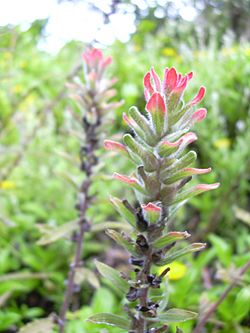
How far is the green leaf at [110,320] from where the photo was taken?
0.79 meters

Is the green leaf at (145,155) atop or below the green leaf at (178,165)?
atop

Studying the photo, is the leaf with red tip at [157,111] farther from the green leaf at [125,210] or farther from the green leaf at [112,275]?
the green leaf at [112,275]

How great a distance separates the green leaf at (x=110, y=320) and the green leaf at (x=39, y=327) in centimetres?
34

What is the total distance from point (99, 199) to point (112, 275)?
459 millimetres

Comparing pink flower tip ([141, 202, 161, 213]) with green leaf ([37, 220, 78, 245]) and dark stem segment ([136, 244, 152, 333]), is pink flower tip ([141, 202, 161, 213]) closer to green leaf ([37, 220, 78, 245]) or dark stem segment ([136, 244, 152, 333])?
dark stem segment ([136, 244, 152, 333])

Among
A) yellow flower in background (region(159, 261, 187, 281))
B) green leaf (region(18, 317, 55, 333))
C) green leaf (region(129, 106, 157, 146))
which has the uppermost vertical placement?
green leaf (region(129, 106, 157, 146))

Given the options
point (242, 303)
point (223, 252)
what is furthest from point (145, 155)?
point (223, 252)

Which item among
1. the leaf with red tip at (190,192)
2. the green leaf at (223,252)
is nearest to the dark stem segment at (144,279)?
the leaf with red tip at (190,192)

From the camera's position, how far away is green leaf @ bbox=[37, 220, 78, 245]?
1169 mm

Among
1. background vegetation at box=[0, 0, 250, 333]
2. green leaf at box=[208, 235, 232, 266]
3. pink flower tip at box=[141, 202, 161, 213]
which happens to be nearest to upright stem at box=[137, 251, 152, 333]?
pink flower tip at box=[141, 202, 161, 213]

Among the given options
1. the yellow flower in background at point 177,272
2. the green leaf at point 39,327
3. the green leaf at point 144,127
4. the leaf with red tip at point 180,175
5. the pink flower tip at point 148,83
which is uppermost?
the pink flower tip at point 148,83

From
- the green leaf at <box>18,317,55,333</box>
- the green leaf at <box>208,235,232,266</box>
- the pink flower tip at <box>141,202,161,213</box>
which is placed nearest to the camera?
the pink flower tip at <box>141,202,161,213</box>

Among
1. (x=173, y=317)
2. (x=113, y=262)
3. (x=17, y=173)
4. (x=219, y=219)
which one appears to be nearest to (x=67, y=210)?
(x=113, y=262)

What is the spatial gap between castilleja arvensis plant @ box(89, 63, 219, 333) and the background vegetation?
39 cm
